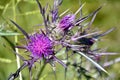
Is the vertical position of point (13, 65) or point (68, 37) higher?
point (68, 37)

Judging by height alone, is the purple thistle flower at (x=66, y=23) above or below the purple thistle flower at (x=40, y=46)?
above

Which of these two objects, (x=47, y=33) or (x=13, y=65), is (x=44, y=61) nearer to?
(x=47, y=33)

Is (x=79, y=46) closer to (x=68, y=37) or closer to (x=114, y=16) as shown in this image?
(x=68, y=37)

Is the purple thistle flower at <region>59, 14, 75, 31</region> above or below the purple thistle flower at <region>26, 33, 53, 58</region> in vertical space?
above

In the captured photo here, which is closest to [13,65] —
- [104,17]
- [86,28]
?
[104,17]

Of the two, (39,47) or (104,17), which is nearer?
(39,47)

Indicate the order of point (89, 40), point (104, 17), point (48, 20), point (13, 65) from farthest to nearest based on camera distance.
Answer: point (104, 17), point (13, 65), point (89, 40), point (48, 20)

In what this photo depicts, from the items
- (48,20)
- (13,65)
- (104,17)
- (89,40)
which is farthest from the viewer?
(104,17)
